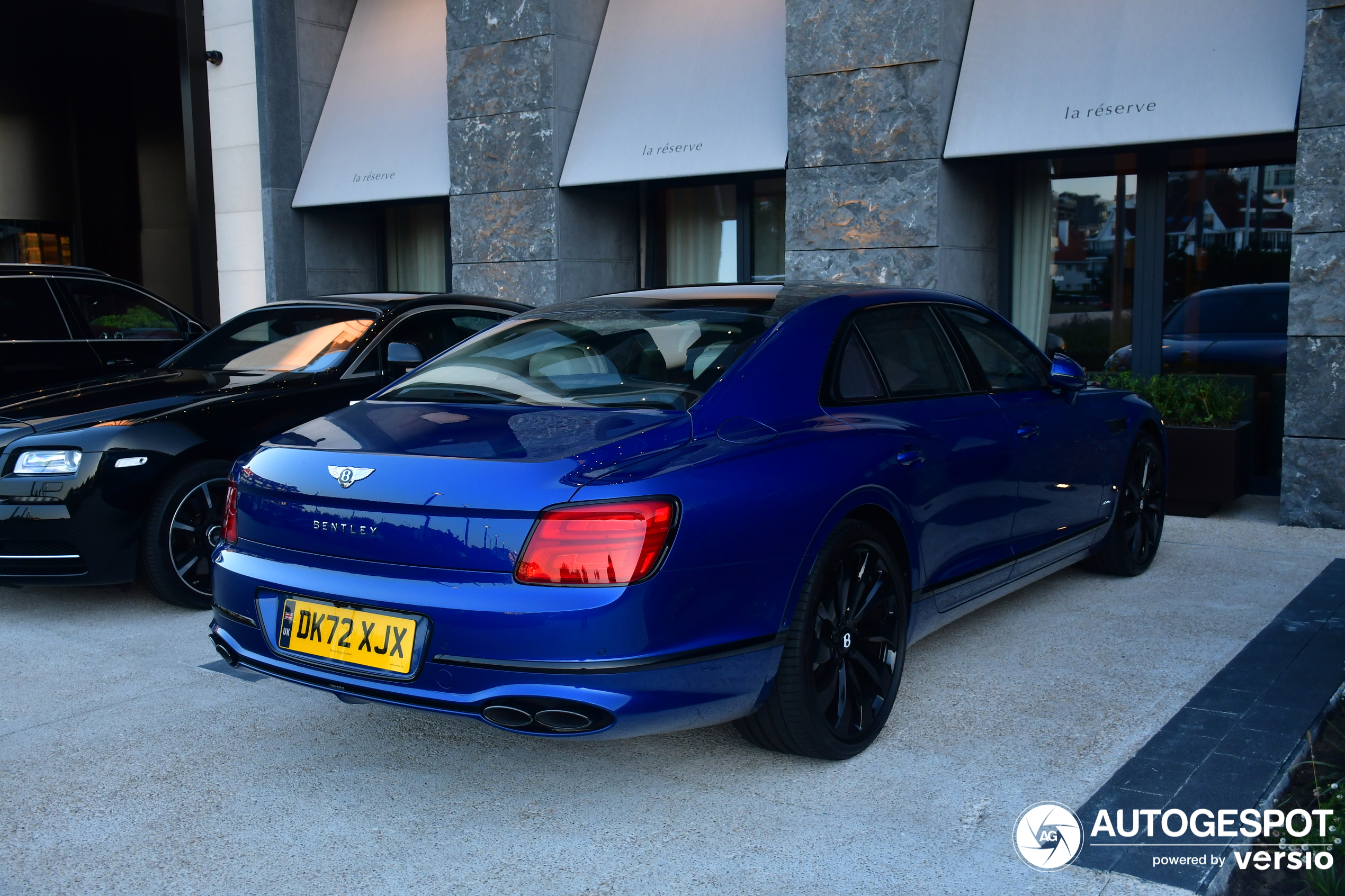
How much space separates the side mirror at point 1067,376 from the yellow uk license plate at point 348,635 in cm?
331

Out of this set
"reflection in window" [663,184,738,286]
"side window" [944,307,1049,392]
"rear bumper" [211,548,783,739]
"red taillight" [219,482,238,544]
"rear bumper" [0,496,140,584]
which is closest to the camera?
"rear bumper" [211,548,783,739]

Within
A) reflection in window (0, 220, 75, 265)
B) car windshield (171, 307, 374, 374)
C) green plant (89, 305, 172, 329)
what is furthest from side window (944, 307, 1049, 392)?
reflection in window (0, 220, 75, 265)

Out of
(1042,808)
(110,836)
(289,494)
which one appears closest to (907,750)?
(1042,808)

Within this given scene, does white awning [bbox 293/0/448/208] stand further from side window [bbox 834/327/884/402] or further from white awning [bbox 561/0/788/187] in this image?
side window [bbox 834/327/884/402]

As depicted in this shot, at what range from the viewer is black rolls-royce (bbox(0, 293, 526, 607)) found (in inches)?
217

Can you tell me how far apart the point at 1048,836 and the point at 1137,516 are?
334 cm

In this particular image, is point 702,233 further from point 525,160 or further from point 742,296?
point 742,296

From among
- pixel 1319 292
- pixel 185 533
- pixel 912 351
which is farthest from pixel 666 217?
pixel 912 351

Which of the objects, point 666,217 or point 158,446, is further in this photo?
point 666,217

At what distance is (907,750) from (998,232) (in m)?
7.00

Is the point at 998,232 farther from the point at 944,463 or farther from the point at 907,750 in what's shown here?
the point at 907,750

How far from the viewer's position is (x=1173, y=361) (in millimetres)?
9305

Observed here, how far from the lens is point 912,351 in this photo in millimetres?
4527

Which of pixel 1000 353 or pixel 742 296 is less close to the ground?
pixel 742 296
